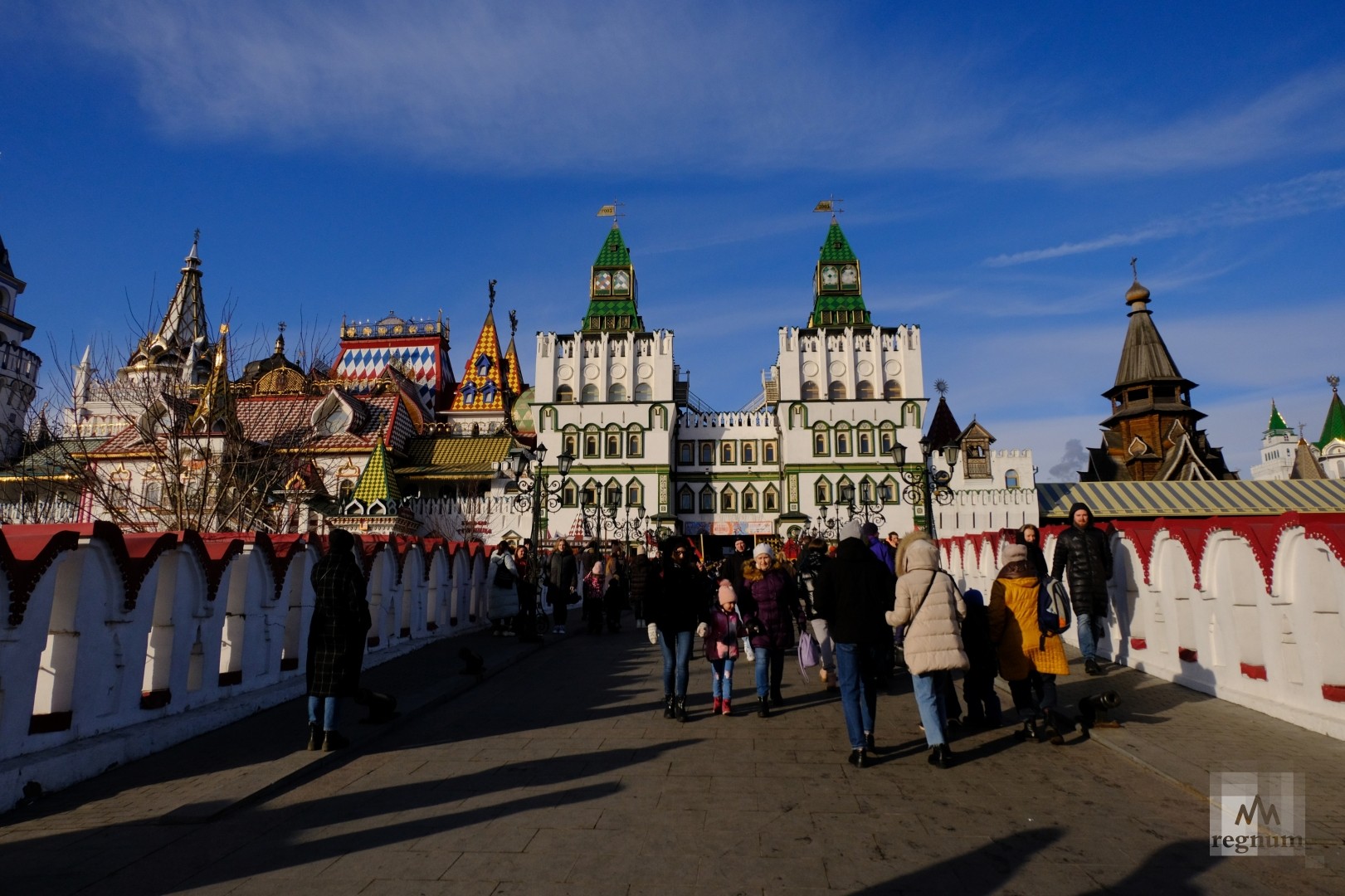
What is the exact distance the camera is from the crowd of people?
6.21 metres

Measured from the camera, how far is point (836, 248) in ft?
175

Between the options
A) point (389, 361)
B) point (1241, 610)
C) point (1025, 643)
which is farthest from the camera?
point (389, 361)

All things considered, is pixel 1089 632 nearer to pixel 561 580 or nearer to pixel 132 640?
pixel 561 580

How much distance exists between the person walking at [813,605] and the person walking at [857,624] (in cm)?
179

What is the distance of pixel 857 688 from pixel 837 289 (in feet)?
159

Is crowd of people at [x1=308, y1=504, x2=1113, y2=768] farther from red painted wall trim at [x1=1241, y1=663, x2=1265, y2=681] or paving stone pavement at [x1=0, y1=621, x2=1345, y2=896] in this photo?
red painted wall trim at [x1=1241, y1=663, x2=1265, y2=681]

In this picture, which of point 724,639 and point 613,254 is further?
point 613,254

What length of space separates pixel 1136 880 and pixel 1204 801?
172cm

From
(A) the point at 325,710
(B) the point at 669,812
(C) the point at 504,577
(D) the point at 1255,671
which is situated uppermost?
(C) the point at 504,577

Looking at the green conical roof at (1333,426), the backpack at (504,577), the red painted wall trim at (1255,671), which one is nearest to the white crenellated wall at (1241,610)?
the red painted wall trim at (1255,671)

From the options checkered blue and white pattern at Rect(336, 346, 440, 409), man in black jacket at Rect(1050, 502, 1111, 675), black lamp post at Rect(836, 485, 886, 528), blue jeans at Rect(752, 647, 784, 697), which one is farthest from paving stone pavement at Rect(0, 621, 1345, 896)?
checkered blue and white pattern at Rect(336, 346, 440, 409)

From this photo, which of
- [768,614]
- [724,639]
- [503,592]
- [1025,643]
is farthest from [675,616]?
[503,592]

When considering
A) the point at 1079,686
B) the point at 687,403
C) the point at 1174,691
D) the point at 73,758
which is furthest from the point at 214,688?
the point at 687,403

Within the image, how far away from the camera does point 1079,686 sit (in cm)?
905
